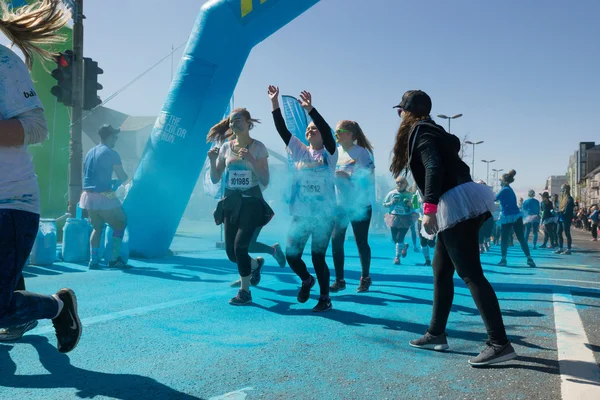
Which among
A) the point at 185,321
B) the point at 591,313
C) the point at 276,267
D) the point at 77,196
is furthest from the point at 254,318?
the point at 77,196

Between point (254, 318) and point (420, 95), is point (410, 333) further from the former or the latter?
point (420, 95)

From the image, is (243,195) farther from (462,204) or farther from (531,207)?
(531,207)

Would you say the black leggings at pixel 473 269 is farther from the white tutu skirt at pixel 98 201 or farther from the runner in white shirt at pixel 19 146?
the white tutu skirt at pixel 98 201

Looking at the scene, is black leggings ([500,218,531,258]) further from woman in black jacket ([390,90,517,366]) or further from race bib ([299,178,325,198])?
woman in black jacket ([390,90,517,366])

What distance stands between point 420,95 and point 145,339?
8.66ft

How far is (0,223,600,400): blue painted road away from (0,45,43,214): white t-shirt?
99 centimetres

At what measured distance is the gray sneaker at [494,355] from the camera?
3107 millimetres

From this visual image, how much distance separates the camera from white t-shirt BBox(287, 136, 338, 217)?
4.93 metres

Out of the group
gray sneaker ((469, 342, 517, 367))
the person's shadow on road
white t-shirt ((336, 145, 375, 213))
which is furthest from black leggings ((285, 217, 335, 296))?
the person's shadow on road

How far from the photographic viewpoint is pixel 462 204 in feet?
10.7

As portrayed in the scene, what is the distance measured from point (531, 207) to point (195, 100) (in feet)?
37.5

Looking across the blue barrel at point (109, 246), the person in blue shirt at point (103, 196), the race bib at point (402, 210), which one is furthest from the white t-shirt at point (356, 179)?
the race bib at point (402, 210)

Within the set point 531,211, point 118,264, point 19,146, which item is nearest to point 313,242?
point 19,146

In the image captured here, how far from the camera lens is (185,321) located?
4336 mm
